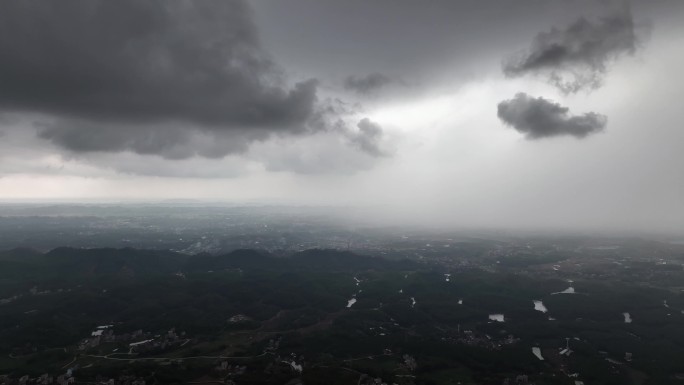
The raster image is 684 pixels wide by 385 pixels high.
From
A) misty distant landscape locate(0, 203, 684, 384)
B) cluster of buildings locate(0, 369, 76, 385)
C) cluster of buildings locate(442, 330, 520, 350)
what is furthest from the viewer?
cluster of buildings locate(442, 330, 520, 350)

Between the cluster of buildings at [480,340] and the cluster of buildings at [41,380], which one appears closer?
the cluster of buildings at [41,380]

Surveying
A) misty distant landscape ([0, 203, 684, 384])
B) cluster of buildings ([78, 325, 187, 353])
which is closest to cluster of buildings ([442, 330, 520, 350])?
misty distant landscape ([0, 203, 684, 384])

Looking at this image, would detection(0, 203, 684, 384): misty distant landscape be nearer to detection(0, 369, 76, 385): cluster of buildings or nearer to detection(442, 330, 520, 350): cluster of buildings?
detection(442, 330, 520, 350): cluster of buildings

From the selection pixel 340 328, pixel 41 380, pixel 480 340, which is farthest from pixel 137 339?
pixel 480 340

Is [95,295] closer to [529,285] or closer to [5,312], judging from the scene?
[5,312]

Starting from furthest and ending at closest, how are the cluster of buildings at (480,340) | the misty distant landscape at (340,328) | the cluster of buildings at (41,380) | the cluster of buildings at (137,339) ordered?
the cluster of buildings at (480,340), the cluster of buildings at (137,339), the misty distant landscape at (340,328), the cluster of buildings at (41,380)

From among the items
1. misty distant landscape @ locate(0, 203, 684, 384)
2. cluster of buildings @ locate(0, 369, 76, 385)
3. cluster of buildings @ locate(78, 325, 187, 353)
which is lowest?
cluster of buildings @ locate(0, 369, 76, 385)

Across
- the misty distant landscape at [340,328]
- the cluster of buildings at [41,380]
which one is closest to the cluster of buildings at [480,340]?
the misty distant landscape at [340,328]

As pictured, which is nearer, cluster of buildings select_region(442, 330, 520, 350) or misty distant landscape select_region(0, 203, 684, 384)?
misty distant landscape select_region(0, 203, 684, 384)

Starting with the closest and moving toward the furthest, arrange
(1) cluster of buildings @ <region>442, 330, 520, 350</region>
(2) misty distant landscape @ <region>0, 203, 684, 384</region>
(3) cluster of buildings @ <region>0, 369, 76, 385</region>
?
(3) cluster of buildings @ <region>0, 369, 76, 385</region> < (2) misty distant landscape @ <region>0, 203, 684, 384</region> < (1) cluster of buildings @ <region>442, 330, 520, 350</region>

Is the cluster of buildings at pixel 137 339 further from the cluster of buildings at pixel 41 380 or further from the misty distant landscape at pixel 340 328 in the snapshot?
the cluster of buildings at pixel 41 380

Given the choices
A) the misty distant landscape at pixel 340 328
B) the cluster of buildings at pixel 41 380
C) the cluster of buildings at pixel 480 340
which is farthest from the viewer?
the cluster of buildings at pixel 480 340

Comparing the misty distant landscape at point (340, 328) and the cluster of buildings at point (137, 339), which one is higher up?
the misty distant landscape at point (340, 328)

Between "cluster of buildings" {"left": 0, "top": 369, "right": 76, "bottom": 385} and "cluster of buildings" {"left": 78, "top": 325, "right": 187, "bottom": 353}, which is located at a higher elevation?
"cluster of buildings" {"left": 78, "top": 325, "right": 187, "bottom": 353}
